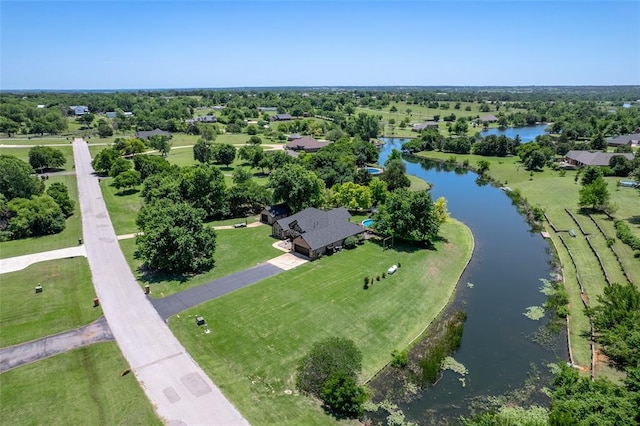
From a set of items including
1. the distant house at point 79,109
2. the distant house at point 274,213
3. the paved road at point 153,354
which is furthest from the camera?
the distant house at point 79,109

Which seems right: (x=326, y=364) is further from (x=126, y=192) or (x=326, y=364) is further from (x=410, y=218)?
(x=126, y=192)

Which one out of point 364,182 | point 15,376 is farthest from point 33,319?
point 364,182

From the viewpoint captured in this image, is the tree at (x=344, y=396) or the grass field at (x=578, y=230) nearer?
the tree at (x=344, y=396)

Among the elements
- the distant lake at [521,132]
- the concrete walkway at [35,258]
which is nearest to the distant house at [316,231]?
the concrete walkway at [35,258]

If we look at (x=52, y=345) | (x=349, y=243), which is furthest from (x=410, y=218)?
(x=52, y=345)

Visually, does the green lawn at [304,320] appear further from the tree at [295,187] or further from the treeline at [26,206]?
the treeline at [26,206]

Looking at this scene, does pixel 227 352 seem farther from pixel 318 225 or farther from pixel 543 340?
pixel 543 340
